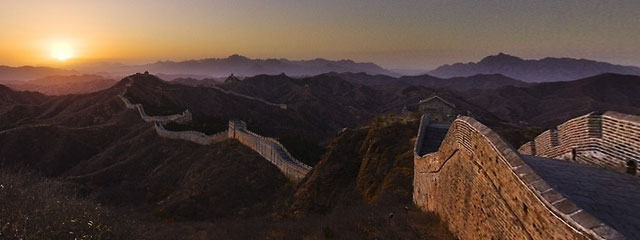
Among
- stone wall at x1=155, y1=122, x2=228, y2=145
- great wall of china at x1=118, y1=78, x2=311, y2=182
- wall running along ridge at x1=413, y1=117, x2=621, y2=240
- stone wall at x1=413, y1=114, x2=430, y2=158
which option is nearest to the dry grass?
wall running along ridge at x1=413, y1=117, x2=621, y2=240

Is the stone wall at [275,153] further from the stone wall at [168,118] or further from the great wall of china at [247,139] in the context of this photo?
the stone wall at [168,118]

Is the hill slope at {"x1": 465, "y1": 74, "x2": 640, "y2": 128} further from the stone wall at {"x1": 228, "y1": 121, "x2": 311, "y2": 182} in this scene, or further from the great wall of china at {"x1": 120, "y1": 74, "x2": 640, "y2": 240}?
the great wall of china at {"x1": 120, "y1": 74, "x2": 640, "y2": 240}

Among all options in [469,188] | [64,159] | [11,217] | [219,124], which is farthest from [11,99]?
[469,188]

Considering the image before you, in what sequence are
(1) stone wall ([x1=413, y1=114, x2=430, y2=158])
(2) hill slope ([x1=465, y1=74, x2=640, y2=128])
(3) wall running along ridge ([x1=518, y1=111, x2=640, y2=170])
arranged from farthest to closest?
1. (2) hill slope ([x1=465, y1=74, x2=640, y2=128])
2. (1) stone wall ([x1=413, y1=114, x2=430, y2=158])
3. (3) wall running along ridge ([x1=518, y1=111, x2=640, y2=170])

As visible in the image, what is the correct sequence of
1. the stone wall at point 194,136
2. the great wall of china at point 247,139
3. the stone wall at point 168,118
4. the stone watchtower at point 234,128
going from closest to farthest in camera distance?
1. the great wall of china at point 247,139
2. the stone watchtower at point 234,128
3. the stone wall at point 194,136
4. the stone wall at point 168,118

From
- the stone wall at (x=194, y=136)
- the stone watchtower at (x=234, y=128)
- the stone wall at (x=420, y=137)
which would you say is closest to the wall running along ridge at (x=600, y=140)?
the stone wall at (x=420, y=137)

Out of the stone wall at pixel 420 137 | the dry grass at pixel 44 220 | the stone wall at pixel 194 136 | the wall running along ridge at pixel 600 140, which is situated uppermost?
the wall running along ridge at pixel 600 140

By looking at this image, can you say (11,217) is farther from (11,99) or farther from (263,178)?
(11,99)

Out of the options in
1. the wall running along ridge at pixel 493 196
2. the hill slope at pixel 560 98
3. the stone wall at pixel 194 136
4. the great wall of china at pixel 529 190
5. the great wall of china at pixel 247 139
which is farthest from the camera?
the hill slope at pixel 560 98
